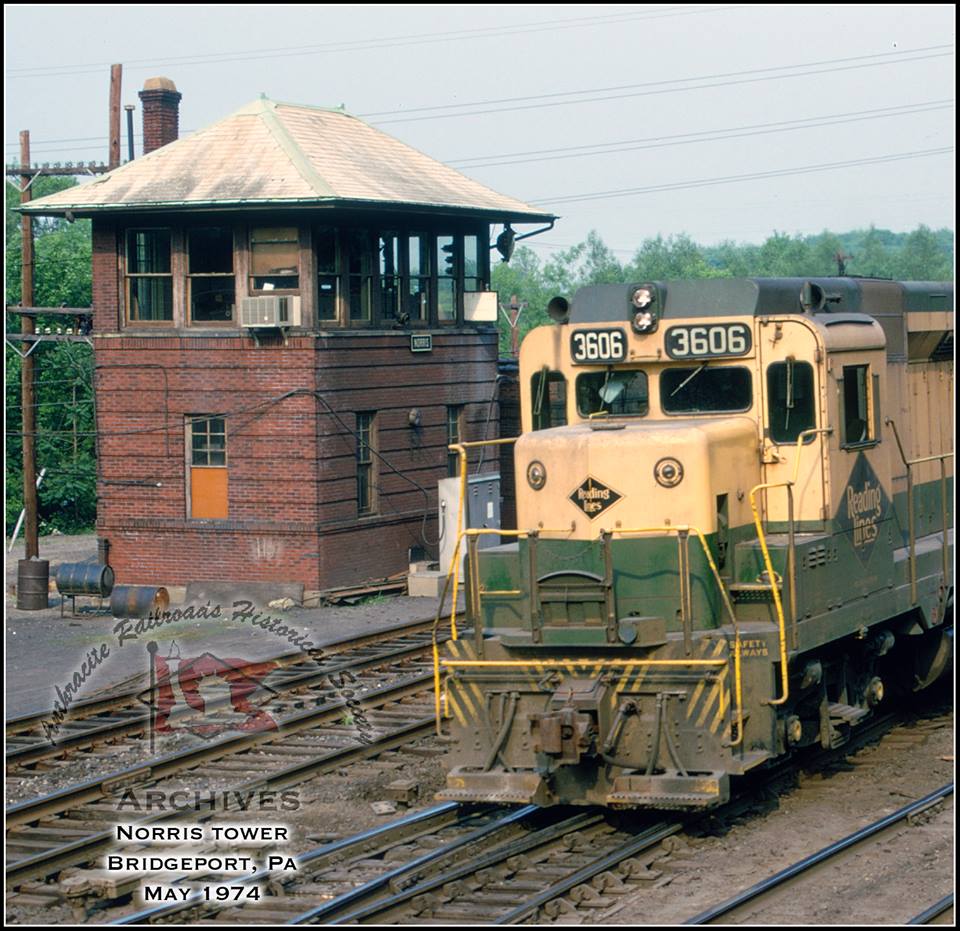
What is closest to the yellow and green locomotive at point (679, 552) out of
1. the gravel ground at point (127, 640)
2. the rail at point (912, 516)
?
the rail at point (912, 516)

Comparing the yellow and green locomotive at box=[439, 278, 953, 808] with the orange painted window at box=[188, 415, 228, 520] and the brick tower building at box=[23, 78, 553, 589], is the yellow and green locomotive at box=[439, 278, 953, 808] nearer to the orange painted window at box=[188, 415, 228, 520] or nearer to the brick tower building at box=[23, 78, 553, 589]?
the brick tower building at box=[23, 78, 553, 589]

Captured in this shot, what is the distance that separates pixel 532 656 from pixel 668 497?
5.04 ft

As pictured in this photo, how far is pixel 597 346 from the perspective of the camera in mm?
12156

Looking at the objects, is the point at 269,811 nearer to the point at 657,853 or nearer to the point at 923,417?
the point at 657,853

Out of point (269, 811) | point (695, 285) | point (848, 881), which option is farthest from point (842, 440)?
point (269, 811)

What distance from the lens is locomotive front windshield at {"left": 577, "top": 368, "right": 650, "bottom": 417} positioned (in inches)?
479

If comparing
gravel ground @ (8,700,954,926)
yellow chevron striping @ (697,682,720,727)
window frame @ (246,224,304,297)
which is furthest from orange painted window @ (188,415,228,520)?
yellow chevron striping @ (697,682,720,727)

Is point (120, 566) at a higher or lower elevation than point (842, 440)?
lower

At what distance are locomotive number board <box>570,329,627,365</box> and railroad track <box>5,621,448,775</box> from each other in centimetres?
601

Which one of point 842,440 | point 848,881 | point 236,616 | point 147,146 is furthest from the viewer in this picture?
point 147,146

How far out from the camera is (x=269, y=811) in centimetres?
1232

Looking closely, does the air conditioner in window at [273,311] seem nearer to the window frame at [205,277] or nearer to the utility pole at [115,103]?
the window frame at [205,277]

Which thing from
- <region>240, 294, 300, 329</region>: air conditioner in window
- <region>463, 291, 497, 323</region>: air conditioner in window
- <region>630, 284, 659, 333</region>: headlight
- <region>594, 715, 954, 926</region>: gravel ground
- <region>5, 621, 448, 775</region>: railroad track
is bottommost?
<region>594, 715, 954, 926</region>: gravel ground

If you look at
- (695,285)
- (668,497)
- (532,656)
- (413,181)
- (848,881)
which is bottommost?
(848,881)
